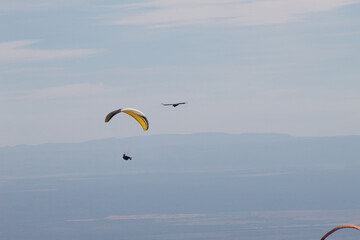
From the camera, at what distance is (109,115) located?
230 ft

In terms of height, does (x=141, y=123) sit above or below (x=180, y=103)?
above

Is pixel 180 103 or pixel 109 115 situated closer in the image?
pixel 180 103

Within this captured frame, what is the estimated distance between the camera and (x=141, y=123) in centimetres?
7494

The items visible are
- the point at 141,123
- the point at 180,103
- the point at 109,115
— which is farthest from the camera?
the point at 141,123

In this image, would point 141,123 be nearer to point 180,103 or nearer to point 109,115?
point 109,115

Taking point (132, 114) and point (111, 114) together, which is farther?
point (132, 114)

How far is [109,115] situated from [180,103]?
31.6 ft

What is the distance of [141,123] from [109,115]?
5740 mm

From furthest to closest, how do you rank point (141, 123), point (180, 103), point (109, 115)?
1. point (141, 123)
2. point (109, 115)
3. point (180, 103)

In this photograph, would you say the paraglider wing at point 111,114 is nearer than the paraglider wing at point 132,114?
No

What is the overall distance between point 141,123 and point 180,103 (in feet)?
40.1

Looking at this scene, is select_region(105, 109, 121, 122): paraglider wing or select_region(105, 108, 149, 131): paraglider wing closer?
select_region(105, 108, 149, 131): paraglider wing

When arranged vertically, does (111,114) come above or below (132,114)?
below

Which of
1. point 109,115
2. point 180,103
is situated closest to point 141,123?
point 109,115
